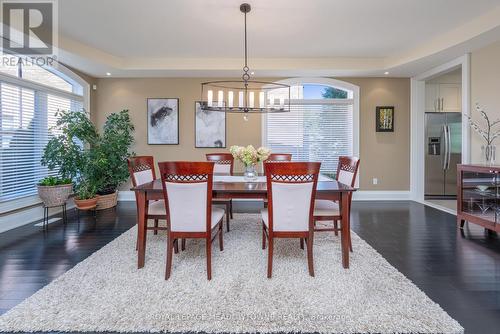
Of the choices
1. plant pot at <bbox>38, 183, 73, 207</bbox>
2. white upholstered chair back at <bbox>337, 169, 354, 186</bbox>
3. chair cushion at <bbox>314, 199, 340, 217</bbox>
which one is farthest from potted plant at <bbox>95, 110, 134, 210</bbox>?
white upholstered chair back at <bbox>337, 169, 354, 186</bbox>

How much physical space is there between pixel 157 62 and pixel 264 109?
2.81 metres

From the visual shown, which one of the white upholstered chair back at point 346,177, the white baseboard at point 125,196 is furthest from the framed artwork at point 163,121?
the white upholstered chair back at point 346,177

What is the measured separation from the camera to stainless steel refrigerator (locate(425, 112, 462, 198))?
16.8 ft

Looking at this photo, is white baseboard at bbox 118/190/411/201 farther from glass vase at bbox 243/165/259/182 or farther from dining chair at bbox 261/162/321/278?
dining chair at bbox 261/162/321/278

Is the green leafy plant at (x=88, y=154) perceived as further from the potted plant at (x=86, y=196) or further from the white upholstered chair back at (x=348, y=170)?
the white upholstered chair back at (x=348, y=170)

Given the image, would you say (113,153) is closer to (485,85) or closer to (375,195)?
(375,195)

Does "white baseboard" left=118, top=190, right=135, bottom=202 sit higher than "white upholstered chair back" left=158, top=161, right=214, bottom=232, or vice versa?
"white upholstered chair back" left=158, top=161, right=214, bottom=232

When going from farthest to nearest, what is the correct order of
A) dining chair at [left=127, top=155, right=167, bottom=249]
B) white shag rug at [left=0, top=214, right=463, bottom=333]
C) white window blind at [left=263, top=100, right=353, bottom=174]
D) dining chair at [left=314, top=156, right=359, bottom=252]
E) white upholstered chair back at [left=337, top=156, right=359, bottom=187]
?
white window blind at [left=263, top=100, right=353, bottom=174] < white upholstered chair back at [left=337, top=156, right=359, bottom=187] < dining chair at [left=127, top=155, right=167, bottom=249] < dining chair at [left=314, top=156, right=359, bottom=252] < white shag rug at [left=0, top=214, right=463, bottom=333]

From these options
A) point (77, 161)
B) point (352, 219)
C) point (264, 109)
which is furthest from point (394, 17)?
point (77, 161)

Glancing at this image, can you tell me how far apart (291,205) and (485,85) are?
3.86 m

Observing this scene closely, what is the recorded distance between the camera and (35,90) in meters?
3.88

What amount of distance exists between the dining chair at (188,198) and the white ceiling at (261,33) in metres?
2.06

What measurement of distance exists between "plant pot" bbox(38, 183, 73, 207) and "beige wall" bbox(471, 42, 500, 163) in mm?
6297

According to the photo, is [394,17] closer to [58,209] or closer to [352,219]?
[352,219]
